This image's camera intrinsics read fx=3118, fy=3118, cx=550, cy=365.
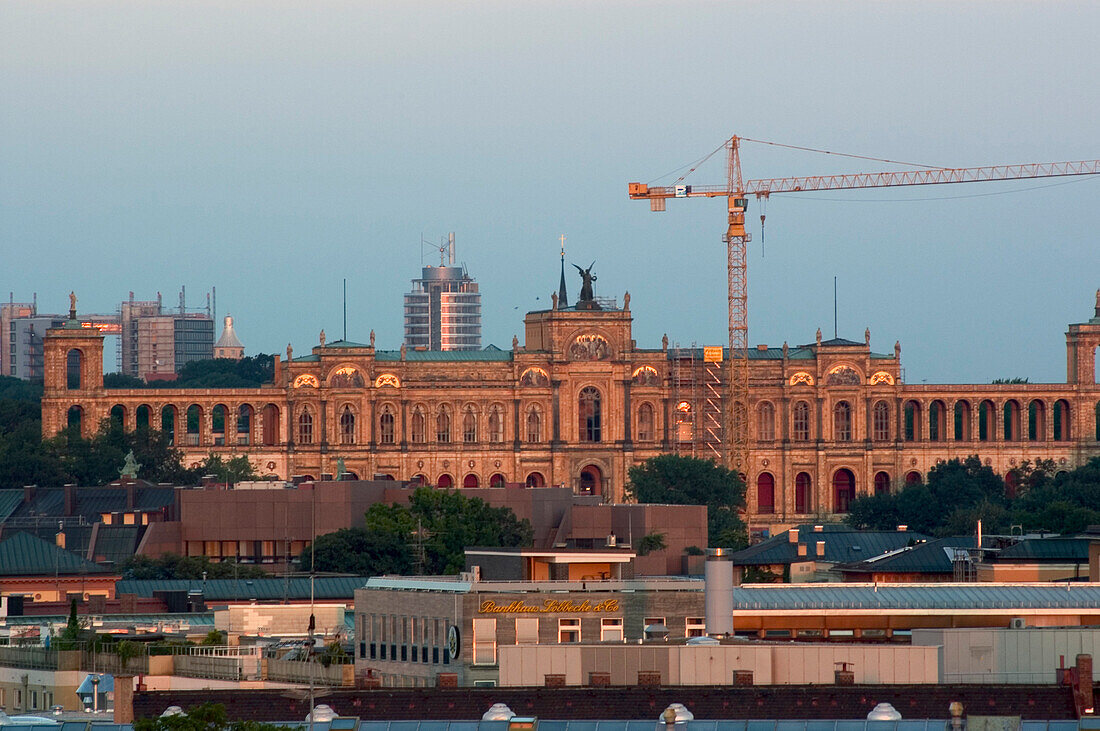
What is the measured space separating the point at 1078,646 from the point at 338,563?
283 ft

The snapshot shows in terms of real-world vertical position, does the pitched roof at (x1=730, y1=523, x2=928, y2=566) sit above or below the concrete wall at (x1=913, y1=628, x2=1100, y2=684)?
above

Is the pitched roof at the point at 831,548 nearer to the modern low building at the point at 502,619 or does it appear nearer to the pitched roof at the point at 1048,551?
the pitched roof at the point at 1048,551

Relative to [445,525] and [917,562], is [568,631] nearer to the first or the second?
[917,562]

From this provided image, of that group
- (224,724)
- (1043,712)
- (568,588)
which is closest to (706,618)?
(568,588)

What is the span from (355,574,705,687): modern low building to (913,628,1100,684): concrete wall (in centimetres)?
796

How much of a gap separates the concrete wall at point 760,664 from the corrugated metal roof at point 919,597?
9.17 meters

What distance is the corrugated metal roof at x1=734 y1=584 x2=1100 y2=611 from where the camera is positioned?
3039 inches

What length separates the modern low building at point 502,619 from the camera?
254 ft

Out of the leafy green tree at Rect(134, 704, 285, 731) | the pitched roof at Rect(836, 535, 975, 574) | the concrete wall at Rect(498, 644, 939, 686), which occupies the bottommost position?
the leafy green tree at Rect(134, 704, 285, 731)

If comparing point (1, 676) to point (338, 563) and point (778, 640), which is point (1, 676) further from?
point (338, 563)

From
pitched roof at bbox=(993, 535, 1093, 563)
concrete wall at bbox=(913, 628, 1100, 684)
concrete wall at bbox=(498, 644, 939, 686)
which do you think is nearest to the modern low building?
concrete wall at bbox=(498, 644, 939, 686)

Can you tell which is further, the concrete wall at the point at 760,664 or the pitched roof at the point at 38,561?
the pitched roof at the point at 38,561

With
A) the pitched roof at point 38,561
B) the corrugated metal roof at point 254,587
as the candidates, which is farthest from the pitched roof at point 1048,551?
the pitched roof at point 38,561

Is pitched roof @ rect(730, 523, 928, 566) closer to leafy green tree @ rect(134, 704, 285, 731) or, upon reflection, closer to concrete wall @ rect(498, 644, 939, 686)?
concrete wall @ rect(498, 644, 939, 686)
